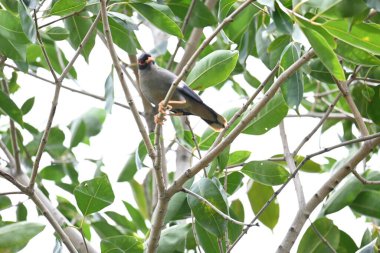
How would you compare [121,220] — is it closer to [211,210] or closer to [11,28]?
[211,210]

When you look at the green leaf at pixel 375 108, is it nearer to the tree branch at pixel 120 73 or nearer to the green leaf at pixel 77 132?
the tree branch at pixel 120 73

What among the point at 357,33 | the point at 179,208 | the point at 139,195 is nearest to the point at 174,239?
the point at 179,208

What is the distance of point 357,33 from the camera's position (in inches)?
77.9

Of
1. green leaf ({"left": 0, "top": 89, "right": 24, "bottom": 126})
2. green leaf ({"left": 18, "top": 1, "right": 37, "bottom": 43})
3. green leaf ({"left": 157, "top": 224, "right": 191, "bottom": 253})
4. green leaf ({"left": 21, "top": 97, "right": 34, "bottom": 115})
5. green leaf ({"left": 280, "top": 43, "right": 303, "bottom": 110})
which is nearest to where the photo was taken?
green leaf ({"left": 18, "top": 1, "right": 37, "bottom": 43})

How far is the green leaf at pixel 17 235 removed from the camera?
2.69 meters

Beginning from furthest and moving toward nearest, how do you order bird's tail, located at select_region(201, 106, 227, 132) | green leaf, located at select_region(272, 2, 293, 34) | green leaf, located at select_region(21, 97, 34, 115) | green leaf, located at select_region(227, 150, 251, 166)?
bird's tail, located at select_region(201, 106, 227, 132) < green leaf, located at select_region(21, 97, 34, 115) < green leaf, located at select_region(227, 150, 251, 166) < green leaf, located at select_region(272, 2, 293, 34)

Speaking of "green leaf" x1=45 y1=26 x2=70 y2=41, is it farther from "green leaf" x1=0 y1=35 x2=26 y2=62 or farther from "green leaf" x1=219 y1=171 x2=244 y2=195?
"green leaf" x1=219 y1=171 x2=244 y2=195

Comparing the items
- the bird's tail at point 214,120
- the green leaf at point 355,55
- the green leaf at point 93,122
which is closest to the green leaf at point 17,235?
the green leaf at point 355,55

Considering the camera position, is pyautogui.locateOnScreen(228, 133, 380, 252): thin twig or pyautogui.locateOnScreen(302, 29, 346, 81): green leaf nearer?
pyautogui.locateOnScreen(302, 29, 346, 81): green leaf

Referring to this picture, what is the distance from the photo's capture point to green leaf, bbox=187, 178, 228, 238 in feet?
8.70

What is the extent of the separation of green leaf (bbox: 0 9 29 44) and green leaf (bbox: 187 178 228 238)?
941mm

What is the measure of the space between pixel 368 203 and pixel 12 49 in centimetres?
168

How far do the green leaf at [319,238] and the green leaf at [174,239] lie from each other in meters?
0.52

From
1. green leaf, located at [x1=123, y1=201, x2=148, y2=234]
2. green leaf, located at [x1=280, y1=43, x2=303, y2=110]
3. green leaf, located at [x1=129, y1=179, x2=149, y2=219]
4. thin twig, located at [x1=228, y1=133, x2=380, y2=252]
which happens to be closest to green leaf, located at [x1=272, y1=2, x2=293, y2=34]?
green leaf, located at [x1=280, y1=43, x2=303, y2=110]
